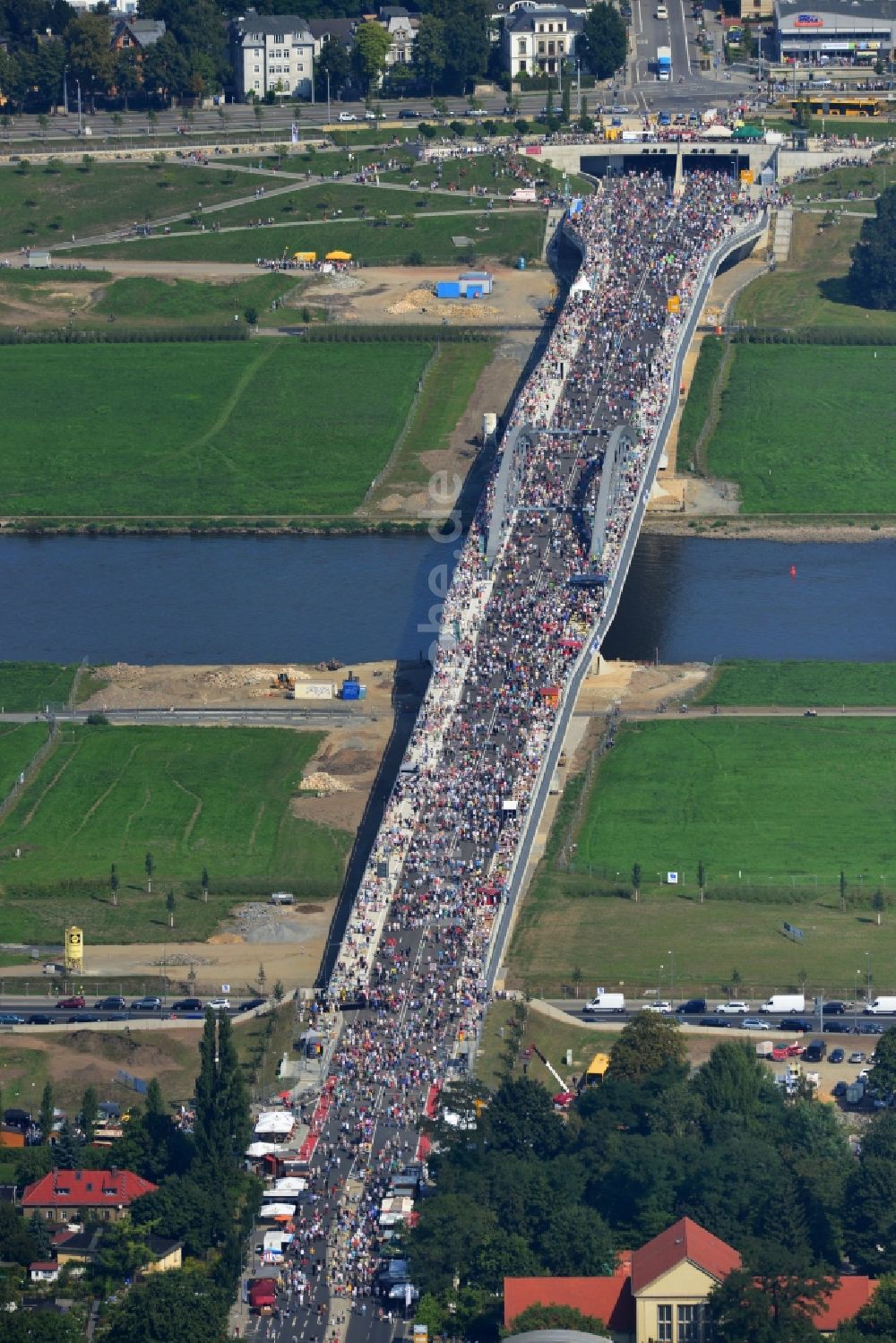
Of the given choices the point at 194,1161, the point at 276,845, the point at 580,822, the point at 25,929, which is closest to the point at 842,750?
the point at 580,822

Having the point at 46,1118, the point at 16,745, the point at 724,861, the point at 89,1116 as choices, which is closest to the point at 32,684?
the point at 16,745

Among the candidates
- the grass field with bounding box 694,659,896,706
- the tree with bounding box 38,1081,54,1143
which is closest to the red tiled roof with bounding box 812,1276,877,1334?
the tree with bounding box 38,1081,54,1143

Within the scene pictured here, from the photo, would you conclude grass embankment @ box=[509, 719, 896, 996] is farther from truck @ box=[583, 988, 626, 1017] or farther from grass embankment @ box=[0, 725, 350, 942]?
grass embankment @ box=[0, 725, 350, 942]

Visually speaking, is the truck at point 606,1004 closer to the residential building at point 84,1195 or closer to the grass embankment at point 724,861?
the grass embankment at point 724,861

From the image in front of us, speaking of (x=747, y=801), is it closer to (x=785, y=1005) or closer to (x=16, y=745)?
(x=785, y=1005)

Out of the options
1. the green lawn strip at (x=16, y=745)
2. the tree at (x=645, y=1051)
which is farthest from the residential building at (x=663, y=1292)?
the green lawn strip at (x=16, y=745)

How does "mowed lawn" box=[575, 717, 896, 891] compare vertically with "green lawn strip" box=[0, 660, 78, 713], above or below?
above
